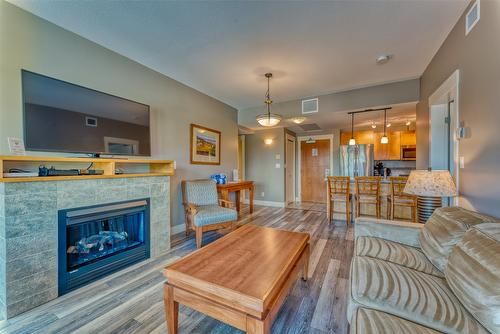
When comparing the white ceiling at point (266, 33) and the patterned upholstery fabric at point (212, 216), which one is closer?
the white ceiling at point (266, 33)

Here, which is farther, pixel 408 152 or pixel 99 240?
pixel 408 152

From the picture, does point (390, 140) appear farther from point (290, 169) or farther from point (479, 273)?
point (479, 273)

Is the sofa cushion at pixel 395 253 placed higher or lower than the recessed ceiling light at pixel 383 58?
lower

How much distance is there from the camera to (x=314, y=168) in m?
6.54

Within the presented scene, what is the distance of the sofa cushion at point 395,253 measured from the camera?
4.75 feet

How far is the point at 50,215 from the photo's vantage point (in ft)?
5.71

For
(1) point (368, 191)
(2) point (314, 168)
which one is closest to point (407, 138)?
(2) point (314, 168)

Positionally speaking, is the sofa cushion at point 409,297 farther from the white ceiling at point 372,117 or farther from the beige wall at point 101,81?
the white ceiling at point 372,117

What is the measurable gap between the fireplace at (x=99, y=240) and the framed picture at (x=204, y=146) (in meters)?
1.53

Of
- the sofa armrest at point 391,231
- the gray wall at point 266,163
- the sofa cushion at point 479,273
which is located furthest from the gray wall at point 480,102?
the gray wall at point 266,163

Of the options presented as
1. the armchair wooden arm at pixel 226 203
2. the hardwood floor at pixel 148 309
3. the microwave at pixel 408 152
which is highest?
the microwave at pixel 408 152

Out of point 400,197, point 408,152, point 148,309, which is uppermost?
point 408,152

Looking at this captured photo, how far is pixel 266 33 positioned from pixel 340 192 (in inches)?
124

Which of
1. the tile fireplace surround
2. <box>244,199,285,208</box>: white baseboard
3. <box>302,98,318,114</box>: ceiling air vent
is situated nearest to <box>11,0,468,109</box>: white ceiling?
<box>302,98,318,114</box>: ceiling air vent
